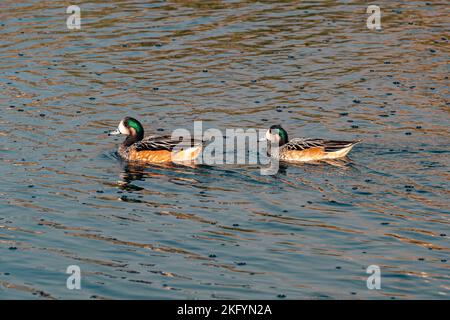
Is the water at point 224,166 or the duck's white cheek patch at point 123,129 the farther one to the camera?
the duck's white cheek patch at point 123,129

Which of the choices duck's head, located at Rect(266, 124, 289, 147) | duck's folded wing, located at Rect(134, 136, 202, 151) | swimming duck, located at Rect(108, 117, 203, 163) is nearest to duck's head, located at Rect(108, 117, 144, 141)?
swimming duck, located at Rect(108, 117, 203, 163)

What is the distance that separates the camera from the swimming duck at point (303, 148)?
2055cm

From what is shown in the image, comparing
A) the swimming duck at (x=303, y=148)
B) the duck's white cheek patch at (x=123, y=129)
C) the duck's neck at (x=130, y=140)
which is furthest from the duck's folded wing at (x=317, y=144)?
the duck's white cheek patch at (x=123, y=129)

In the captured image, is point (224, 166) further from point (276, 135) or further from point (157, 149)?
point (276, 135)

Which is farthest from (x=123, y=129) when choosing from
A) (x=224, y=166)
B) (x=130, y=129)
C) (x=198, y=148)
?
(x=224, y=166)

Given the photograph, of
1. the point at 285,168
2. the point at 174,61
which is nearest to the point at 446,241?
the point at 285,168

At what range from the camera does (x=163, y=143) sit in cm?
2123

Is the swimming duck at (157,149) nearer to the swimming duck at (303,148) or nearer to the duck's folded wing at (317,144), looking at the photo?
the swimming duck at (303,148)

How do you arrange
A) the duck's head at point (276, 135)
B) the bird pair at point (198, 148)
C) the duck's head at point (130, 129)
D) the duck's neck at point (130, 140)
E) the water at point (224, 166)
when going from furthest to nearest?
the duck's head at point (130, 129) → the duck's neck at point (130, 140) → the duck's head at point (276, 135) → the bird pair at point (198, 148) → the water at point (224, 166)

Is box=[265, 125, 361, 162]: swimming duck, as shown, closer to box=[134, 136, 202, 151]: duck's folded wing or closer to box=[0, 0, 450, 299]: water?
box=[0, 0, 450, 299]: water

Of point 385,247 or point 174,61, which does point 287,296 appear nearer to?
point 385,247

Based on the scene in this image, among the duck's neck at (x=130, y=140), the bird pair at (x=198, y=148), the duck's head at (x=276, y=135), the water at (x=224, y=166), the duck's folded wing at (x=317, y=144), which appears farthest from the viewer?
the duck's neck at (x=130, y=140)

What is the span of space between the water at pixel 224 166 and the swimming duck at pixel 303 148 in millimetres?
364

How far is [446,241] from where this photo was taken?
52.2 ft
